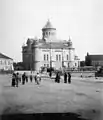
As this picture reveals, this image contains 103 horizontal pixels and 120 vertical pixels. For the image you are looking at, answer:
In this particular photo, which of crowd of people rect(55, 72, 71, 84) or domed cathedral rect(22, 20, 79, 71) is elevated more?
domed cathedral rect(22, 20, 79, 71)

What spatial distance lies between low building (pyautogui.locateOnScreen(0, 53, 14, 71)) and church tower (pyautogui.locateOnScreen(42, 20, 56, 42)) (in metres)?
0.37

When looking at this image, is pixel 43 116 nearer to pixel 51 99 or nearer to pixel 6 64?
pixel 51 99

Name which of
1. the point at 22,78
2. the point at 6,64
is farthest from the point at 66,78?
the point at 6,64

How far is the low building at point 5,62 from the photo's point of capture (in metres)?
2.39

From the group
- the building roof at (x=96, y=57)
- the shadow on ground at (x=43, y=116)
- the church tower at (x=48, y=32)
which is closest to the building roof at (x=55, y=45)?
the church tower at (x=48, y=32)

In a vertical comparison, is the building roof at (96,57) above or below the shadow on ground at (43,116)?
above

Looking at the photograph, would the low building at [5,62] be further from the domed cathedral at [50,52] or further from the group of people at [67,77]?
the group of people at [67,77]

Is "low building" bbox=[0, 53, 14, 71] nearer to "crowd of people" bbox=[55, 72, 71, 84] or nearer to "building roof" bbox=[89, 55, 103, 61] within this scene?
"crowd of people" bbox=[55, 72, 71, 84]

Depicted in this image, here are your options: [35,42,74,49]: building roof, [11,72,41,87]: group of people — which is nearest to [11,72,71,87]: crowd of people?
[11,72,41,87]: group of people

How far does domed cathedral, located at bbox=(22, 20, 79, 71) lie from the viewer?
2.44 m

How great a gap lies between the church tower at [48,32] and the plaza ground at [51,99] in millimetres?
418

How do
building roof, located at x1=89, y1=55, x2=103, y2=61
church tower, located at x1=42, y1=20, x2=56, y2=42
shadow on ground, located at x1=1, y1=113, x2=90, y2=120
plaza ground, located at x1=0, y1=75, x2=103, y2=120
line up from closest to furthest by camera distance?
1. shadow on ground, located at x1=1, y1=113, x2=90, y2=120
2. plaza ground, located at x1=0, y1=75, x2=103, y2=120
3. church tower, located at x1=42, y1=20, x2=56, y2=42
4. building roof, located at x1=89, y1=55, x2=103, y2=61

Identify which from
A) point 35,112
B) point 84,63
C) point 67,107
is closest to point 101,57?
point 84,63

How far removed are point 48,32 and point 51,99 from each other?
601 millimetres
